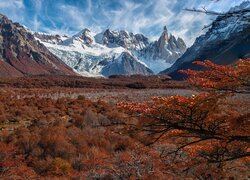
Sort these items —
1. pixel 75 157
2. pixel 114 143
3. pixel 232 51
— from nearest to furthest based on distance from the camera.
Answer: pixel 75 157 → pixel 114 143 → pixel 232 51

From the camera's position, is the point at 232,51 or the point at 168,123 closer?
the point at 168,123

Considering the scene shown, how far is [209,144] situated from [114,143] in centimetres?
858

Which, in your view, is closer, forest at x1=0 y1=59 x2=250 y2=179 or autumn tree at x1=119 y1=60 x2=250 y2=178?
autumn tree at x1=119 y1=60 x2=250 y2=178

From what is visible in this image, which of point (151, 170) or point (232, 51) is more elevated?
point (232, 51)

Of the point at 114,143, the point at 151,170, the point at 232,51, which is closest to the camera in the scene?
the point at 151,170

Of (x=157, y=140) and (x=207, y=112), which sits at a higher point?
(x=207, y=112)

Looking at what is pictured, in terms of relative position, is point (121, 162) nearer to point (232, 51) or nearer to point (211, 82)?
point (211, 82)

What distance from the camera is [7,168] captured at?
1396 centimetres

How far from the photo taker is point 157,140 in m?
8.21

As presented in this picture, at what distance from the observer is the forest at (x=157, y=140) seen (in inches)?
278

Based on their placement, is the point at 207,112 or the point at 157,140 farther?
the point at 157,140

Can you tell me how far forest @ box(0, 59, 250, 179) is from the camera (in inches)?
278

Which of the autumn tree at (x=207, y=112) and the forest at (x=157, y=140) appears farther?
the forest at (x=157, y=140)

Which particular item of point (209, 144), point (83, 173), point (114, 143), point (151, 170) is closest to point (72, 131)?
point (114, 143)
